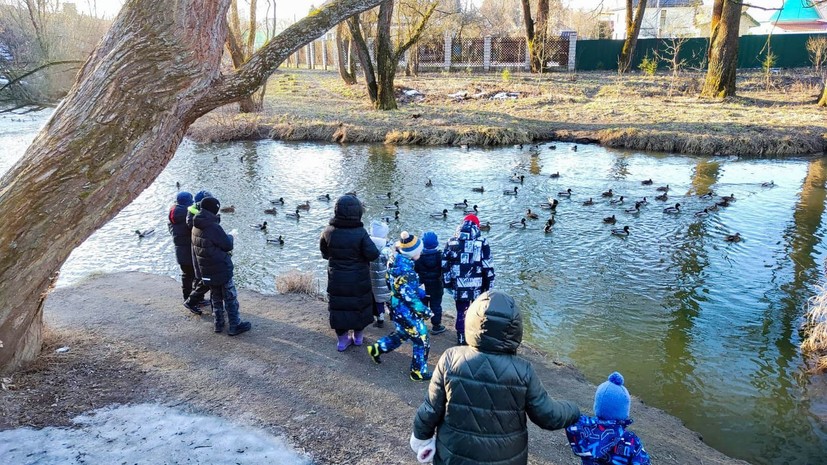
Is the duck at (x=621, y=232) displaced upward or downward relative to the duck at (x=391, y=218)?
downward

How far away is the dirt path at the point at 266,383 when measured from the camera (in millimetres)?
4777

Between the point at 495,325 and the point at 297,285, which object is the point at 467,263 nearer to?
the point at 297,285

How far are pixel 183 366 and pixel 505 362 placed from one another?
4.17m

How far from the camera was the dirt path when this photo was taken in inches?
188

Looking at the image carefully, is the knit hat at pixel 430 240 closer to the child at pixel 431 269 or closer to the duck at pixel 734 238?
the child at pixel 431 269

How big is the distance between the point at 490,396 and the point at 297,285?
5758 mm

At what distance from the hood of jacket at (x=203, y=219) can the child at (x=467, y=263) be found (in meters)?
2.66

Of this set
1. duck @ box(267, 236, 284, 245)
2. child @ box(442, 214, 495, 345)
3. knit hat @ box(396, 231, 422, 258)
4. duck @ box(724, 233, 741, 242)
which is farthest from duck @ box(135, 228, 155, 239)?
duck @ box(724, 233, 741, 242)

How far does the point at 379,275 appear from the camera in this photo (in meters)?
6.84

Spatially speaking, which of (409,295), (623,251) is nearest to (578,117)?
(623,251)

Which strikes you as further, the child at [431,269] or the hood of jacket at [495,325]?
the child at [431,269]

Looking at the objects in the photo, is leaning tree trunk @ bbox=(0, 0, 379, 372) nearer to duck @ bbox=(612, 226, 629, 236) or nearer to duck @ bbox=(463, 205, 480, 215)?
duck @ bbox=(463, 205, 480, 215)

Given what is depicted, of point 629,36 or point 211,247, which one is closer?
point 211,247

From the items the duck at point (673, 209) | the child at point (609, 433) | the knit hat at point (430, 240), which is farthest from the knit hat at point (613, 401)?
the duck at point (673, 209)
